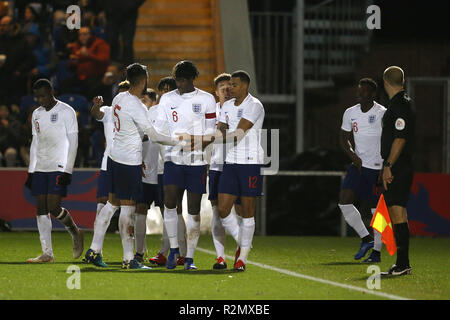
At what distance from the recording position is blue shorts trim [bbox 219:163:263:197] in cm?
996

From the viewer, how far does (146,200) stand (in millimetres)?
11047

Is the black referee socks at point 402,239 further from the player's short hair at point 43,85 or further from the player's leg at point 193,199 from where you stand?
the player's short hair at point 43,85

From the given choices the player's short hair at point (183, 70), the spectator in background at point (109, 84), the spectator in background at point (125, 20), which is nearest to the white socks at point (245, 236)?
the player's short hair at point (183, 70)

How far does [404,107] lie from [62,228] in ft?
26.2

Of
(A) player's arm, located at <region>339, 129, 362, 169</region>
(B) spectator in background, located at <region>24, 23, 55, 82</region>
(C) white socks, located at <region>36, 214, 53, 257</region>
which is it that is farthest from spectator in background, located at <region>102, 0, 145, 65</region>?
(C) white socks, located at <region>36, 214, 53, 257</region>

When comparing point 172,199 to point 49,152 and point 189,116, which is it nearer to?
point 189,116

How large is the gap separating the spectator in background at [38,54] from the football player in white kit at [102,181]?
25.9ft

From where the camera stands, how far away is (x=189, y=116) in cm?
984

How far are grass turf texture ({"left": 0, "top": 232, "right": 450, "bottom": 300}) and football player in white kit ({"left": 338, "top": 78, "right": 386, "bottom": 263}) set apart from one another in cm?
58

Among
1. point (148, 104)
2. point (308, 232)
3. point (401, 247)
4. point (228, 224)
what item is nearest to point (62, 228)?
point (308, 232)

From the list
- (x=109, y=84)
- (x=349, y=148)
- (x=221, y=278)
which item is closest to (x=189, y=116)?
(x=221, y=278)

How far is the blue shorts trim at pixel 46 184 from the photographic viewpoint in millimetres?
10703

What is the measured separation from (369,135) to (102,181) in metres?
3.16
